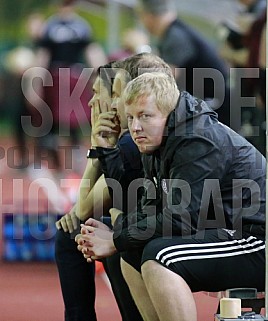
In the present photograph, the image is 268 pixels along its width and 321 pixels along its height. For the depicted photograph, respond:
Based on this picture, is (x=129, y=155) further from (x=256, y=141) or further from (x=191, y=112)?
A: (x=256, y=141)

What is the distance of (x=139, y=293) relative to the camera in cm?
253

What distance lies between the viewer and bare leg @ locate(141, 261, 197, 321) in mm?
2262

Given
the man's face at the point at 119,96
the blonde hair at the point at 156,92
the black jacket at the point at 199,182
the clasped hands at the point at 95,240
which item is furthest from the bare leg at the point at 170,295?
the man's face at the point at 119,96

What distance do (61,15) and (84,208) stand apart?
1912 mm

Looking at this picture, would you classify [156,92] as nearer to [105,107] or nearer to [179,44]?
[105,107]

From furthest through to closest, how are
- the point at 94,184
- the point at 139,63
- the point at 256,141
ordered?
the point at 256,141 < the point at 94,184 < the point at 139,63

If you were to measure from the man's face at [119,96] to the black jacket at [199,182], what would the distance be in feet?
0.73

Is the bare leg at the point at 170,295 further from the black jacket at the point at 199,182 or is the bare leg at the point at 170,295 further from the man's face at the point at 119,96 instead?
the man's face at the point at 119,96

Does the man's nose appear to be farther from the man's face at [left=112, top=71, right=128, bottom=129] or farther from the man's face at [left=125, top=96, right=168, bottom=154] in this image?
the man's face at [left=112, top=71, right=128, bottom=129]

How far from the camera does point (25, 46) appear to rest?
461 centimetres

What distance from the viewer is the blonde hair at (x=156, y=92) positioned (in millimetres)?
2418

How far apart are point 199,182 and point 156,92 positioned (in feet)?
0.85

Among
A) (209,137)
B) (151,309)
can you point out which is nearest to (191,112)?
(209,137)

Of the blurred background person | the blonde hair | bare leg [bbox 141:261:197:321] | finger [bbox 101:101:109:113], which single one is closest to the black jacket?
the blonde hair
